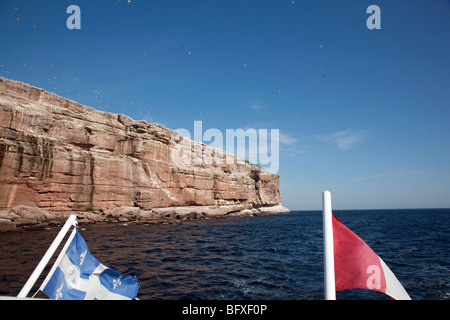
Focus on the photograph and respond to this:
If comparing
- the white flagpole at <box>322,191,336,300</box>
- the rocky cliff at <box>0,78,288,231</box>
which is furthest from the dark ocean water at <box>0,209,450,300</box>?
the rocky cliff at <box>0,78,288,231</box>

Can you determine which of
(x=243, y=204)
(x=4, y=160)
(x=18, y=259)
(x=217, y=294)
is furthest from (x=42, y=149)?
(x=243, y=204)

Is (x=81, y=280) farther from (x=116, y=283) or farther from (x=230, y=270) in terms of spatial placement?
(x=230, y=270)

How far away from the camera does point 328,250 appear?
107 inches

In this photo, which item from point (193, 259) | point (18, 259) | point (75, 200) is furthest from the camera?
point (75, 200)

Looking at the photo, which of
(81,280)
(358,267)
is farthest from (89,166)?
(358,267)

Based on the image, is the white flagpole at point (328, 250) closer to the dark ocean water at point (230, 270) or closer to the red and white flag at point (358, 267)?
the red and white flag at point (358, 267)

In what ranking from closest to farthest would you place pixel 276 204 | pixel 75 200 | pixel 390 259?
pixel 390 259 < pixel 75 200 < pixel 276 204

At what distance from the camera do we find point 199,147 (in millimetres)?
62188

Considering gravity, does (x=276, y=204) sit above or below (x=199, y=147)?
below

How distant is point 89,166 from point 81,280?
122 ft

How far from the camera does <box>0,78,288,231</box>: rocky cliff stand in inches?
1181

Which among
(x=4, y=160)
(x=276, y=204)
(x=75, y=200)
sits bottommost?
(x=276, y=204)
